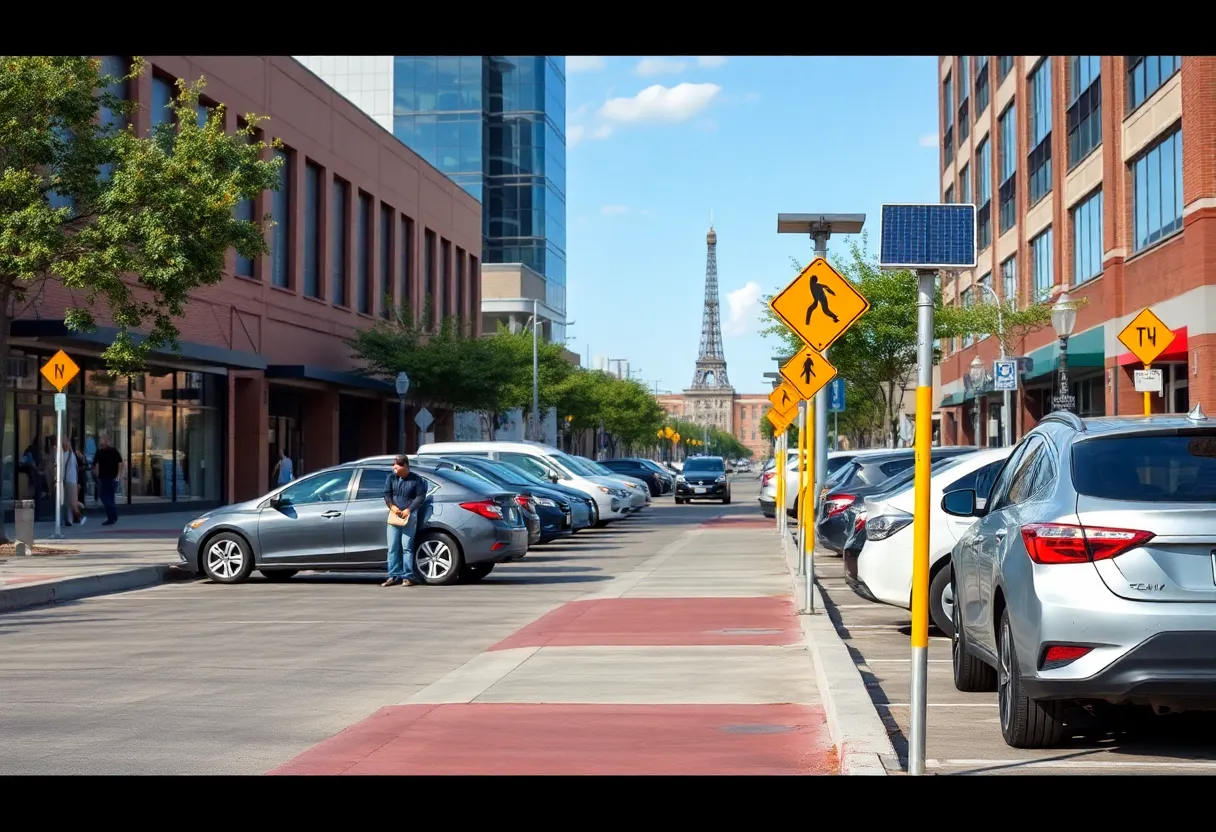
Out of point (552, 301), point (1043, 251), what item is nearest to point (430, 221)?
point (1043, 251)

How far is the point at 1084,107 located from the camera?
132ft

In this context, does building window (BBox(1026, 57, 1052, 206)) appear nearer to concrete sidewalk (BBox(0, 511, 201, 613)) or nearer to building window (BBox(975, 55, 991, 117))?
building window (BBox(975, 55, 991, 117))

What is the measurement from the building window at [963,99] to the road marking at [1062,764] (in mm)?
55466

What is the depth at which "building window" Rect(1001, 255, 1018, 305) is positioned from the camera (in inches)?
2016

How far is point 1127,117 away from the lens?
35625mm

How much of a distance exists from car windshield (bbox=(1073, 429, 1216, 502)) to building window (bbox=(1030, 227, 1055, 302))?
1477 inches

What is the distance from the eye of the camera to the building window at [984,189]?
56.7m

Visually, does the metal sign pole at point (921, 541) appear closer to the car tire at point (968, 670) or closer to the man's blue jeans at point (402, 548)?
the car tire at point (968, 670)

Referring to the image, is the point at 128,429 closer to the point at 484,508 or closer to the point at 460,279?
the point at 484,508

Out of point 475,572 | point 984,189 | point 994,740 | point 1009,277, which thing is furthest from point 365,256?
point 994,740

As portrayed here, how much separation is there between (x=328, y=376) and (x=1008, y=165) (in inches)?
936

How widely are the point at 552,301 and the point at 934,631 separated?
3394 inches

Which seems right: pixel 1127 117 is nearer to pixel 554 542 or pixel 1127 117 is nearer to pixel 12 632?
pixel 554 542

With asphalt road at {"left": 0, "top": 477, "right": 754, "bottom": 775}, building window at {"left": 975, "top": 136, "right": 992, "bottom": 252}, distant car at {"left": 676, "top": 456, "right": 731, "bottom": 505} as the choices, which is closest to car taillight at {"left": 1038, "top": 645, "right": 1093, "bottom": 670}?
asphalt road at {"left": 0, "top": 477, "right": 754, "bottom": 775}
